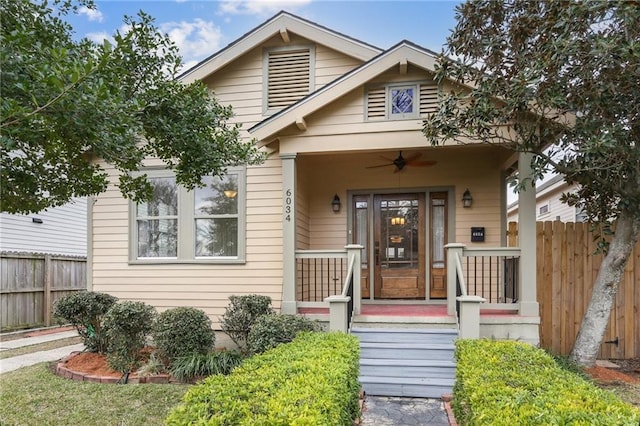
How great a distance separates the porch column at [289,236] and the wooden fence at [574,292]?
402 centimetres

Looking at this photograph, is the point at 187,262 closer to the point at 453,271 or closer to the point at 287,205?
the point at 287,205

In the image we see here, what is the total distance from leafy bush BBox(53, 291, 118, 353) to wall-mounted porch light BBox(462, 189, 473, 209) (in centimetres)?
671

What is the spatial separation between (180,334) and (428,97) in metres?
5.24

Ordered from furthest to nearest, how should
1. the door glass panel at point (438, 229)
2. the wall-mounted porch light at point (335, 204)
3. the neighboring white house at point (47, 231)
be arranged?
the neighboring white house at point (47, 231)
the wall-mounted porch light at point (335, 204)
the door glass panel at point (438, 229)

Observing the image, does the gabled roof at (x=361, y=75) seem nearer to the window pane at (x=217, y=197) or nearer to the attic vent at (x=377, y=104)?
the attic vent at (x=377, y=104)

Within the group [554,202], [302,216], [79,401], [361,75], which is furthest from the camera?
[554,202]

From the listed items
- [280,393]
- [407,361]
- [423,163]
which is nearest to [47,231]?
[423,163]

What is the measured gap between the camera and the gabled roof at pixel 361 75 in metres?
6.11

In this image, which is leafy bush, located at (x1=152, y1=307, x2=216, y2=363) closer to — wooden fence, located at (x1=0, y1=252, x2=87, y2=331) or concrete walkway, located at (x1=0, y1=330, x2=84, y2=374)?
concrete walkway, located at (x1=0, y1=330, x2=84, y2=374)

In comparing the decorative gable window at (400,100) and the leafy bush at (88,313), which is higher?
the decorative gable window at (400,100)

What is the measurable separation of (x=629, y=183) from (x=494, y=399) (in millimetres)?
4573

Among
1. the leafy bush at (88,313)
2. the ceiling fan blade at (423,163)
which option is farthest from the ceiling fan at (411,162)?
the leafy bush at (88,313)

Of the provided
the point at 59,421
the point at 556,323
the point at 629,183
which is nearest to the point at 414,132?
the point at 629,183

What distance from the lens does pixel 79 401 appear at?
4785 mm
